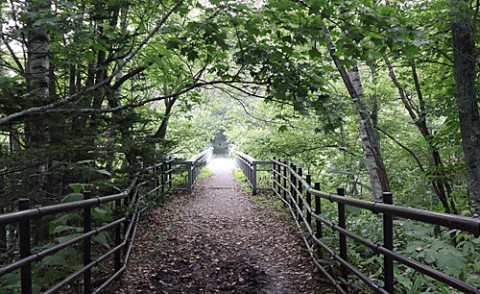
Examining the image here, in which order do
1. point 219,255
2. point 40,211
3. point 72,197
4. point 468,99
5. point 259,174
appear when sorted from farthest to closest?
point 259,174
point 468,99
point 219,255
point 72,197
point 40,211

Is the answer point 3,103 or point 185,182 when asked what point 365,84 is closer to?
point 185,182

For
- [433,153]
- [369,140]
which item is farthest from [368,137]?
[433,153]

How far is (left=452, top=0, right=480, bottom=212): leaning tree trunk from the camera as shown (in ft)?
19.8

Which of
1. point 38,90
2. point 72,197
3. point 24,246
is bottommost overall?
point 24,246

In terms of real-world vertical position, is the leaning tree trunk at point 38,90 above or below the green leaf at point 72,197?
above

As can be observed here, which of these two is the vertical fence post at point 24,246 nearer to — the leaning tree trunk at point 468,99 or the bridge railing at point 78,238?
the bridge railing at point 78,238

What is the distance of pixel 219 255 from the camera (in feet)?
19.1

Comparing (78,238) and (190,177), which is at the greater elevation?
(78,238)

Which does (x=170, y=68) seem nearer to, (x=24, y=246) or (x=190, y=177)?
(x=190, y=177)

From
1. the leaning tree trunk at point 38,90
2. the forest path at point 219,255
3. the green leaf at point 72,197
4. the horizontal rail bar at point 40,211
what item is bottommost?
the forest path at point 219,255

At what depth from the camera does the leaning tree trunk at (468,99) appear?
602cm

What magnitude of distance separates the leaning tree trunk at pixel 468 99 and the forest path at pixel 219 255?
322 cm

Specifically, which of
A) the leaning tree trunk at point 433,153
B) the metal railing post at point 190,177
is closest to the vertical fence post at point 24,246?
the leaning tree trunk at point 433,153

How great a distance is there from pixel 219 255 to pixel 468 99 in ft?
16.4
